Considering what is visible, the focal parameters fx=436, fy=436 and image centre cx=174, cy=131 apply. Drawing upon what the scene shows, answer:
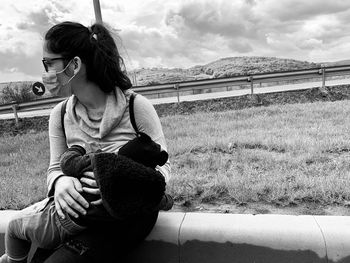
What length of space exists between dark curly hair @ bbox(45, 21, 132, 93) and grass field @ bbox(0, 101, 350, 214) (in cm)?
138

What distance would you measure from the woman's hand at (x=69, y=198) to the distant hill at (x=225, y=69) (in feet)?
57.9

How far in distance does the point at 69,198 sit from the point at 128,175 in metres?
0.39

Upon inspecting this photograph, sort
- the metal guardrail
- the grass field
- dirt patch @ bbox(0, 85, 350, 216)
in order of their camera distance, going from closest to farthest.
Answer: the grass field
dirt patch @ bbox(0, 85, 350, 216)
the metal guardrail

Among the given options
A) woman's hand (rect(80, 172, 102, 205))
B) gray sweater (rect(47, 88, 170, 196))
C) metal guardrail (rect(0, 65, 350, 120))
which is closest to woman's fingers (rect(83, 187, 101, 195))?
woman's hand (rect(80, 172, 102, 205))

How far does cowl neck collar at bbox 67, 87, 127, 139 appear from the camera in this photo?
2.55 metres

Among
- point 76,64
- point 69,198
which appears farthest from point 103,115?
point 69,198

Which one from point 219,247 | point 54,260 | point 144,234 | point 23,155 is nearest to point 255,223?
point 219,247

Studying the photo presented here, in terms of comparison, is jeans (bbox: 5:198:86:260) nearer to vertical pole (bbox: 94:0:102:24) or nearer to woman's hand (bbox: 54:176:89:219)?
woman's hand (bbox: 54:176:89:219)

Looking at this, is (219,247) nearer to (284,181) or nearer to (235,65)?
(284,181)

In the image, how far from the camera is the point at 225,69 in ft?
76.1

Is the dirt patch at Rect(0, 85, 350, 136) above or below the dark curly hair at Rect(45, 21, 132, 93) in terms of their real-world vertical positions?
below

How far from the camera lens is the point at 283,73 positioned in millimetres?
13906

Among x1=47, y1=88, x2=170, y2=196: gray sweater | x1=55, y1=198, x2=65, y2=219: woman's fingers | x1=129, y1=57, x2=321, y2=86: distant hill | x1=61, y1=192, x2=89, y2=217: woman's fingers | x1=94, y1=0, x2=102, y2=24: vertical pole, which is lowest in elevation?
x1=129, y1=57, x2=321, y2=86: distant hill

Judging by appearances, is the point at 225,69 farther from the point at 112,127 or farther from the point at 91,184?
the point at 91,184
